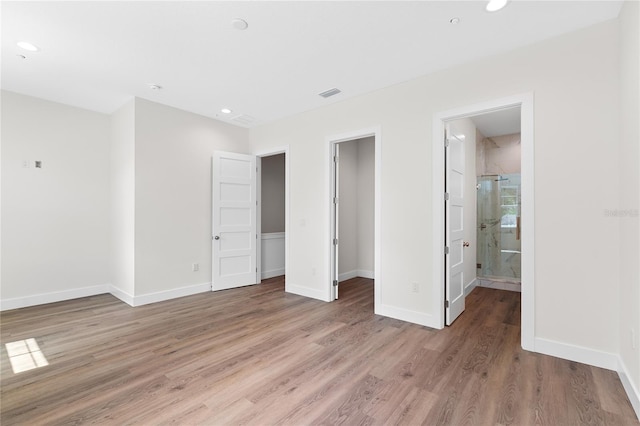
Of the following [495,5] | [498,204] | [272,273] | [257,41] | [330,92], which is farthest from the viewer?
[272,273]

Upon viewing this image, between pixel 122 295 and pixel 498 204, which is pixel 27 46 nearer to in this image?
pixel 122 295

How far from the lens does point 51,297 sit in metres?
4.30

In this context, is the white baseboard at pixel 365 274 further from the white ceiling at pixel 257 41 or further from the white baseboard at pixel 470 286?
the white ceiling at pixel 257 41

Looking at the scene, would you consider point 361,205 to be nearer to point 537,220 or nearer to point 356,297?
point 356,297

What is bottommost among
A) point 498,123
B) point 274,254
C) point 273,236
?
point 274,254

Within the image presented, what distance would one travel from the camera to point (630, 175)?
2.08 meters

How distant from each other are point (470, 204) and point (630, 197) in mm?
2947

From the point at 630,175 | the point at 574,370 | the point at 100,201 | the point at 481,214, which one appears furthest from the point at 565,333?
the point at 100,201

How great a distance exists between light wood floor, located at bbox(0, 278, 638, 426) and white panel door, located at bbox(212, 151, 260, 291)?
131cm

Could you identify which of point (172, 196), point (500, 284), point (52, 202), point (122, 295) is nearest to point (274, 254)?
point (172, 196)

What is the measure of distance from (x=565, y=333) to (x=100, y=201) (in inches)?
243

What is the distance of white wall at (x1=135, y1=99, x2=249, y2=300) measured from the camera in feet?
13.7

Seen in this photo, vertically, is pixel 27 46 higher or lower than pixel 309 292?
higher

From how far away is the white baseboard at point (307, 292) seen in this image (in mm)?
4388
